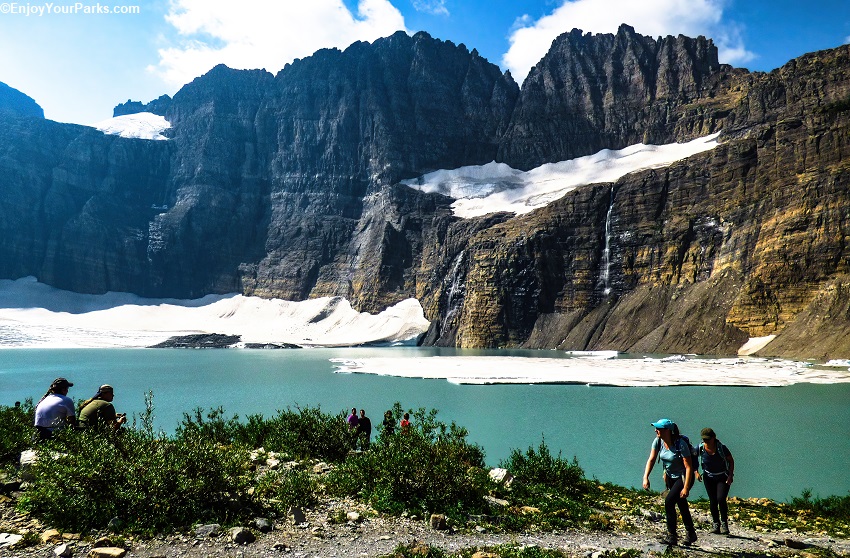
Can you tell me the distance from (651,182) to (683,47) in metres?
72.3

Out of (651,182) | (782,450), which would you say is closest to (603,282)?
(651,182)

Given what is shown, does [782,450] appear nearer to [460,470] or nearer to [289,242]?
[460,470]

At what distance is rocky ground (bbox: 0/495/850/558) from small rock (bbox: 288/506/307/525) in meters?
0.01

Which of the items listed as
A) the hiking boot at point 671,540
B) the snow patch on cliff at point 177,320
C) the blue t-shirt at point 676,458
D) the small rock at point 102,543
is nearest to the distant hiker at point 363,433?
the small rock at point 102,543

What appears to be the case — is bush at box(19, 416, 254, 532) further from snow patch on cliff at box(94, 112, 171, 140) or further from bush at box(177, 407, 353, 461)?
snow patch on cliff at box(94, 112, 171, 140)

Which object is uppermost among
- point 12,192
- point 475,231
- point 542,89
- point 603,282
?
point 542,89

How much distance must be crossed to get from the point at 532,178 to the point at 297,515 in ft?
508

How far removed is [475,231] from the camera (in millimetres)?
126875

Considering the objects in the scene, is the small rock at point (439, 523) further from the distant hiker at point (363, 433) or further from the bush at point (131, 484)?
the distant hiker at point (363, 433)

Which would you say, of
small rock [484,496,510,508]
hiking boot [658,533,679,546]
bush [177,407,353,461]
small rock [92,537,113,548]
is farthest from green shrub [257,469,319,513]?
hiking boot [658,533,679,546]

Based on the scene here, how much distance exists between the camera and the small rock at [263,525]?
8.41 metres

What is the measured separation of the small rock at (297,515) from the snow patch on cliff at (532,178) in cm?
12876

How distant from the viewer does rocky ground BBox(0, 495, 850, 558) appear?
746cm

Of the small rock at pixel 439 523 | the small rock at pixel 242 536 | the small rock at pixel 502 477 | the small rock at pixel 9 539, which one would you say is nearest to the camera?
the small rock at pixel 9 539
